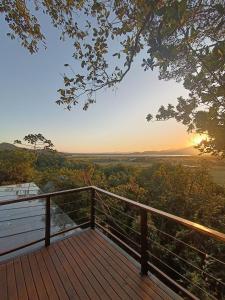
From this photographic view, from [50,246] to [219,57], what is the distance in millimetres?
3565

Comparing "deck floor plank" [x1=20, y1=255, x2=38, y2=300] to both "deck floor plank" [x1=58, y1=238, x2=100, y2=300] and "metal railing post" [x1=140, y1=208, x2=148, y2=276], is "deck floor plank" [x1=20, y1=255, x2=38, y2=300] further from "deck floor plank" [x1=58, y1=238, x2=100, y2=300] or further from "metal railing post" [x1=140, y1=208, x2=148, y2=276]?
"metal railing post" [x1=140, y1=208, x2=148, y2=276]

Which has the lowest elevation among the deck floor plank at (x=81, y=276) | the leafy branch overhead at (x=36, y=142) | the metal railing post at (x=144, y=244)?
the deck floor plank at (x=81, y=276)

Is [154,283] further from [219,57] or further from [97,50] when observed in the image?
[97,50]

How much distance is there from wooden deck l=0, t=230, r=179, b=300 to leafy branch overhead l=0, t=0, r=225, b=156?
2094 mm

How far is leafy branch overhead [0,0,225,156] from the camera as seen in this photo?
8.70ft

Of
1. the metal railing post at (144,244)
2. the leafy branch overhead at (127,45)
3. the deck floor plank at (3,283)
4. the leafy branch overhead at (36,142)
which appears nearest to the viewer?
the deck floor plank at (3,283)

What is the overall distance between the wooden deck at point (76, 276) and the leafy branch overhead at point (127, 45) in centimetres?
209

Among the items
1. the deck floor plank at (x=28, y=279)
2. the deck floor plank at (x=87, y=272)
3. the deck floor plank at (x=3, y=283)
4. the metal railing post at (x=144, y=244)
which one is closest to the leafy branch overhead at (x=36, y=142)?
the deck floor plank at (x=87, y=272)

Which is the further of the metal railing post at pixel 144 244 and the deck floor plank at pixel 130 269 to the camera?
the metal railing post at pixel 144 244

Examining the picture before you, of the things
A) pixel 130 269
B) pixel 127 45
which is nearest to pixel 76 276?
pixel 130 269

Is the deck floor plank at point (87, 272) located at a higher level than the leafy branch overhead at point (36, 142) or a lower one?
lower

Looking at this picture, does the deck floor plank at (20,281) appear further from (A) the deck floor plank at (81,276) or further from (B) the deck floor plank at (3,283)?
(A) the deck floor plank at (81,276)

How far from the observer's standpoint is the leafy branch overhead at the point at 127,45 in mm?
2653

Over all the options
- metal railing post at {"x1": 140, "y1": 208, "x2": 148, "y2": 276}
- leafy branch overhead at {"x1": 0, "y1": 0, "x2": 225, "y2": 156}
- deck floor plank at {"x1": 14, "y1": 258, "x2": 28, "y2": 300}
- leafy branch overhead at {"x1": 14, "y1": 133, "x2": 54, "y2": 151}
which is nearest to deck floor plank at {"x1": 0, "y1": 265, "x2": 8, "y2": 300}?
deck floor plank at {"x1": 14, "y1": 258, "x2": 28, "y2": 300}
